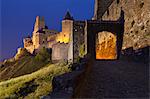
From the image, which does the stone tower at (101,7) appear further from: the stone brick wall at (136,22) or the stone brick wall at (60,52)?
the stone brick wall at (136,22)

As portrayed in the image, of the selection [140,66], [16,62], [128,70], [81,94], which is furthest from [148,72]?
[16,62]

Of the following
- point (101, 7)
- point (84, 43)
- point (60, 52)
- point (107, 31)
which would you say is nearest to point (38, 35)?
point (60, 52)

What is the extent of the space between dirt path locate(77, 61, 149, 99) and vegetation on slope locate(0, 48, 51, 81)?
2807 centimetres

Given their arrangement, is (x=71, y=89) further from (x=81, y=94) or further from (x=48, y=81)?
(x=48, y=81)

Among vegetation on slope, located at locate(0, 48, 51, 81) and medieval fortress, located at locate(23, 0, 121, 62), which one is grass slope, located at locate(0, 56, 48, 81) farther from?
medieval fortress, located at locate(23, 0, 121, 62)

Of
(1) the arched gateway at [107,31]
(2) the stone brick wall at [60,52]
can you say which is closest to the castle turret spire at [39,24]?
(2) the stone brick wall at [60,52]

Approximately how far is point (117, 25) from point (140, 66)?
31.8 ft

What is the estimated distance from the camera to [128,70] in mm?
18234

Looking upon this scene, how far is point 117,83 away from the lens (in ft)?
48.4

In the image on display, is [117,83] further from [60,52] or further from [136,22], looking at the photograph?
[60,52]

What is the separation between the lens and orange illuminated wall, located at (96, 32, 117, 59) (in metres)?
31.8

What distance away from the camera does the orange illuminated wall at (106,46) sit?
3182cm

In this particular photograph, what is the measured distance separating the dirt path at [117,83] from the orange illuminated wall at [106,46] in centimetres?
1272

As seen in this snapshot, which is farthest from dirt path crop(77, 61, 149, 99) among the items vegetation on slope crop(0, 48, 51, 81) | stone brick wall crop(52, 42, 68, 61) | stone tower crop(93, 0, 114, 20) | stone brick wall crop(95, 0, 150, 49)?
vegetation on slope crop(0, 48, 51, 81)
